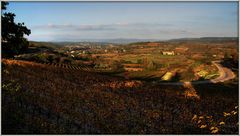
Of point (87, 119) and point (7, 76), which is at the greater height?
point (7, 76)

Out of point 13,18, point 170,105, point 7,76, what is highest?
point 13,18

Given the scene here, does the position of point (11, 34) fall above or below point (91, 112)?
above

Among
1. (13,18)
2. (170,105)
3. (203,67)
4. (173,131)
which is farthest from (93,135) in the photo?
(203,67)

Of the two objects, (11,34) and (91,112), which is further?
(91,112)

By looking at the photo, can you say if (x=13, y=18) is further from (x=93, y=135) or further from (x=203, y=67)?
(x=203, y=67)

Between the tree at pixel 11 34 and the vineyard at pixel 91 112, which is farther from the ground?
the tree at pixel 11 34

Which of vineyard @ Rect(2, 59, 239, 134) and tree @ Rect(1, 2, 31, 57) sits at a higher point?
tree @ Rect(1, 2, 31, 57)

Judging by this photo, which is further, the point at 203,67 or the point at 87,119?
the point at 203,67

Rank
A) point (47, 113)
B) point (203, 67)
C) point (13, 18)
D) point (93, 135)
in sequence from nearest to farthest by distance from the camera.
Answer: point (93, 135) → point (13, 18) → point (47, 113) → point (203, 67)
